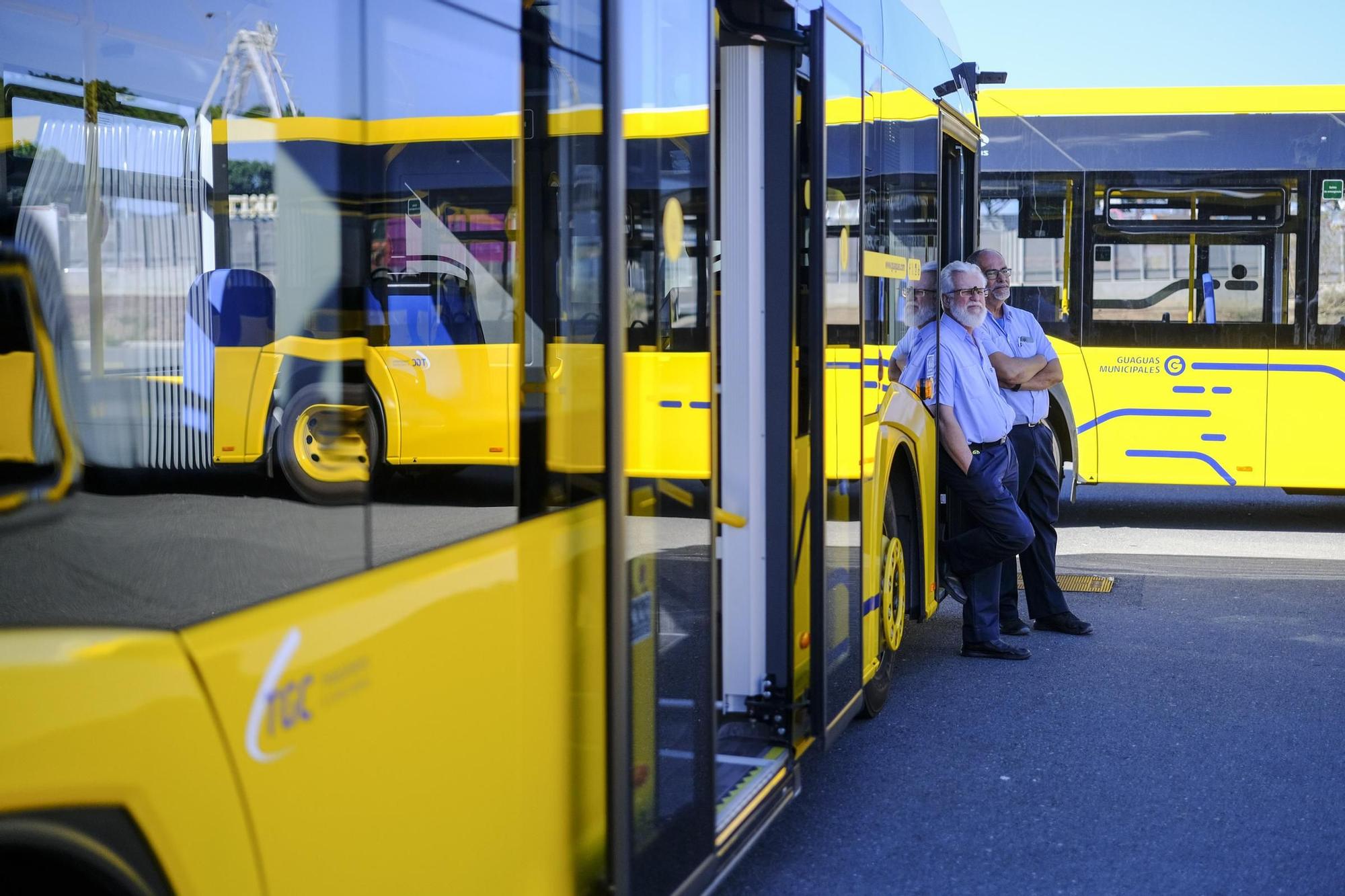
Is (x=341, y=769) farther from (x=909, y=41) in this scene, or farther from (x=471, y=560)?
(x=909, y=41)

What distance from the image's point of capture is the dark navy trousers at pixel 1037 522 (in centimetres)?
740

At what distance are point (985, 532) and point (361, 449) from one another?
16.3ft

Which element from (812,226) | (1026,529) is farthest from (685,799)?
(1026,529)

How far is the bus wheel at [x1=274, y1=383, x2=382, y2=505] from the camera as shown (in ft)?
6.73

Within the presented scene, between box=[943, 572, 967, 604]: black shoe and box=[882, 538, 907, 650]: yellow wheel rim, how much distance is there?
0.71m

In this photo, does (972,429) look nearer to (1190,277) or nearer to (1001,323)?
(1001,323)

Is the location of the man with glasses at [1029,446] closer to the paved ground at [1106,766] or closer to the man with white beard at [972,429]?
the paved ground at [1106,766]

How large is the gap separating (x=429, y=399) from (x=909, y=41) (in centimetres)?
441

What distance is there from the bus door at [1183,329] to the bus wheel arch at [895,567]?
5.01m

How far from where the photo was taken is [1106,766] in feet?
17.7

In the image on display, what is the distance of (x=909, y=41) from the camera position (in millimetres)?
6184

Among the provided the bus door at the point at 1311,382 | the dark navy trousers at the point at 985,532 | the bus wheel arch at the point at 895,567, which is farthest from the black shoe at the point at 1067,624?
the bus door at the point at 1311,382

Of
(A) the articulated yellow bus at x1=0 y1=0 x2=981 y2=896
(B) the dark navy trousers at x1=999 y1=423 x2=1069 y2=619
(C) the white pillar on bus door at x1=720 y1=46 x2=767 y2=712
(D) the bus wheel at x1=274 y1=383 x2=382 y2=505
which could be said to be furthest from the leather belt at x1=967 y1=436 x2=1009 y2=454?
(D) the bus wheel at x1=274 y1=383 x2=382 y2=505

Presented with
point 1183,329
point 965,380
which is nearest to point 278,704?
point 965,380
